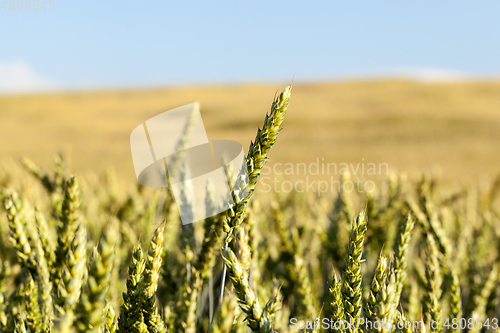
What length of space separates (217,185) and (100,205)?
4.92 ft

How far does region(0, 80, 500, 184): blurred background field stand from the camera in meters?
15.0

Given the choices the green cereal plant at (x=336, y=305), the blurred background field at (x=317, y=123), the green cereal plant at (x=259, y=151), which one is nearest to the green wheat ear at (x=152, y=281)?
the green cereal plant at (x=259, y=151)

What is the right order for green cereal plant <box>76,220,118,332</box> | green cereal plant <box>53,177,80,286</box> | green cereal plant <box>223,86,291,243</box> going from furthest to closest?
green cereal plant <box>53,177,80,286</box> → green cereal plant <box>223,86,291,243</box> → green cereal plant <box>76,220,118,332</box>

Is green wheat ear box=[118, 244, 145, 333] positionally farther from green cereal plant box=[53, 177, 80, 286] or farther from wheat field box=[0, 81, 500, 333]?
green cereal plant box=[53, 177, 80, 286]

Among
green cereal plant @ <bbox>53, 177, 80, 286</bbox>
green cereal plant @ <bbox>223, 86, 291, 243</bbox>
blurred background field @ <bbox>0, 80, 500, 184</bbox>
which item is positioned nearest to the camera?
green cereal plant @ <bbox>223, 86, 291, 243</bbox>

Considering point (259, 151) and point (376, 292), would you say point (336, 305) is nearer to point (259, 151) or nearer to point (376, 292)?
point (376, 292)

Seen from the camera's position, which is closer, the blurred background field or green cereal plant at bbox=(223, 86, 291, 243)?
green cereal plant at bbox=(223, 86, 291, 243)

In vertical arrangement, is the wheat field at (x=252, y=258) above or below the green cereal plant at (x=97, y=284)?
below

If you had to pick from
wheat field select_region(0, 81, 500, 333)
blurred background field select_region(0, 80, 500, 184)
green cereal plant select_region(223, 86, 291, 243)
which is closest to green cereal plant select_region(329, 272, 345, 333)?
wheat field select_region(0, 81, 500, 333)

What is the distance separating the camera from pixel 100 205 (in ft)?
7.75

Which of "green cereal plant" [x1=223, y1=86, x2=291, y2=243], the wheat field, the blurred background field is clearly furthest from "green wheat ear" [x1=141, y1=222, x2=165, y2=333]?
the blurred background field

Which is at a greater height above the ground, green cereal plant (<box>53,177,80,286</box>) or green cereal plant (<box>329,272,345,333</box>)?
green cereal plant (<box>53,177,80,286</box>)

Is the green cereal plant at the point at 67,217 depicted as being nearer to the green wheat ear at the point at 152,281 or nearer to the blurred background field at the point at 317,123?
the green wheat ear at the point at 152,281

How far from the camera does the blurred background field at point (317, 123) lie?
15.0 metres
